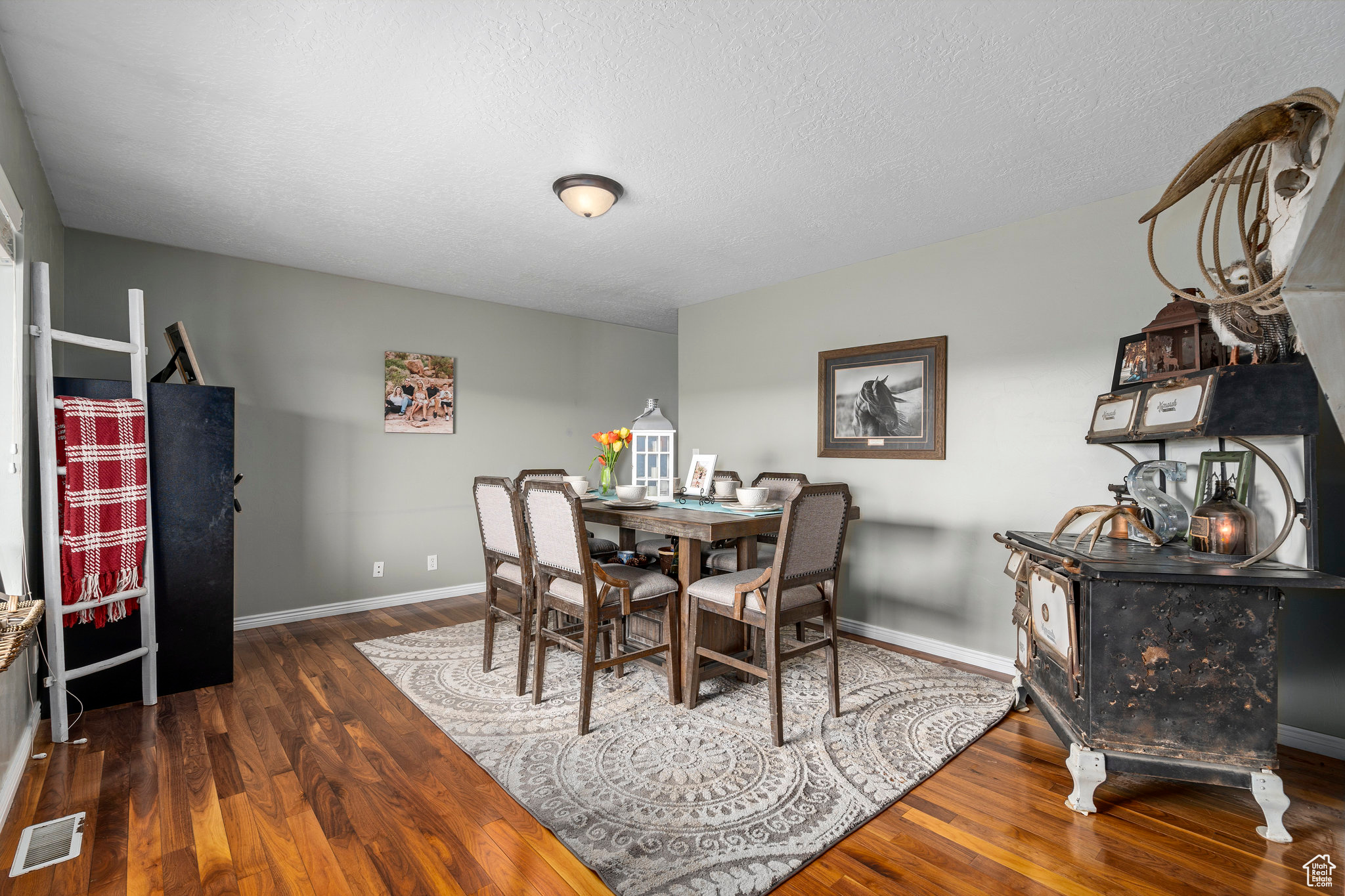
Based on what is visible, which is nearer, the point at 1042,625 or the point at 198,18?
the point at 198,18

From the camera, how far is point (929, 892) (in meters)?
1.62

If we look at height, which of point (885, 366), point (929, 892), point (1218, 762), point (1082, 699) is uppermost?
point (885, 366)

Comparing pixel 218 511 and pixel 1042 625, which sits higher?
pixel 218 511

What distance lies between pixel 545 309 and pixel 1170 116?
13.9 ft

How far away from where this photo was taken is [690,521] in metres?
2.51

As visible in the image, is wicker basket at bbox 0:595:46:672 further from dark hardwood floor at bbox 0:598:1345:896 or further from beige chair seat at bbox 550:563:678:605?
beige chair seat at bbox 550:563:678:605

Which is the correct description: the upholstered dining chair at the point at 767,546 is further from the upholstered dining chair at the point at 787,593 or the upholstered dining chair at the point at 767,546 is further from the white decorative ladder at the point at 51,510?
the white decorative ladder at the point at 51,510

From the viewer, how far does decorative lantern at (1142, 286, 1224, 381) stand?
229 centimetres

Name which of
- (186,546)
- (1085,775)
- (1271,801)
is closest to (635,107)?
(1085,775)

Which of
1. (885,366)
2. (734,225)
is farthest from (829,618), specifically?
(734,225)

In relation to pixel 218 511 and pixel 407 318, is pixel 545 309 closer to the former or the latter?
pixel 407 318

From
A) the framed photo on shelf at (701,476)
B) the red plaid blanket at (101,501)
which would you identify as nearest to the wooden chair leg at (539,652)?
the framed photo on shelf at (701,476)

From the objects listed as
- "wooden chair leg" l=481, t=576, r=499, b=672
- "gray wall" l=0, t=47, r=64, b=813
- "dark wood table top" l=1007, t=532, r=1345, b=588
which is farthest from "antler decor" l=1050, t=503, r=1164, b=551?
"gray wall" l=0, t=47, r=64, b=813

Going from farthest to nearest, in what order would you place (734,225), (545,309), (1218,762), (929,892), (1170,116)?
(545,309) → (734,225) → (1170,116) → (1218,762) → (929,892)
